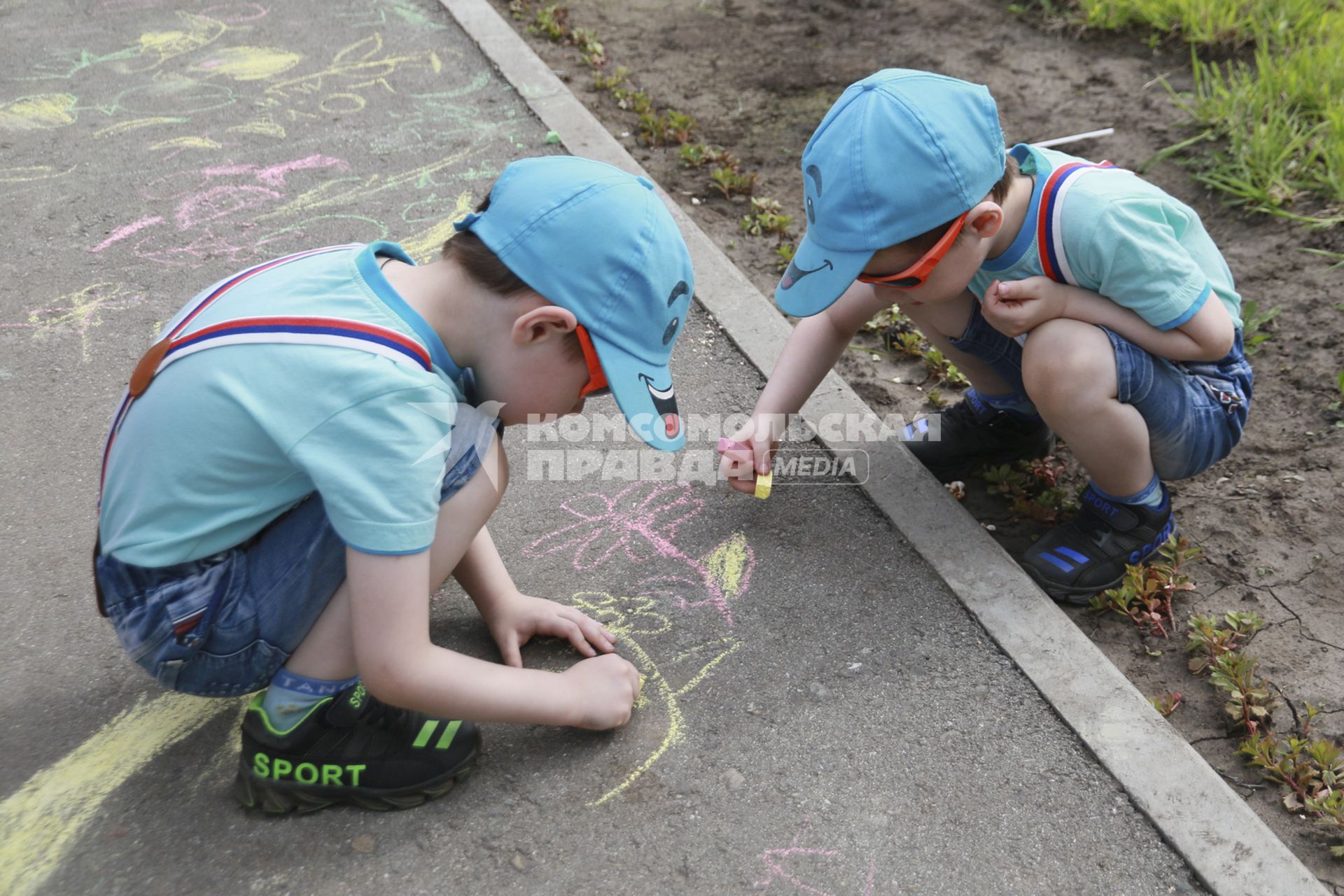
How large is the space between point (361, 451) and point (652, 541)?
3.15 ft

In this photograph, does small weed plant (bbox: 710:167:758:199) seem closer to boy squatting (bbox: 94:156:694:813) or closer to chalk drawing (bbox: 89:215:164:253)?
chalk drawing (bbox: 89:215:164:253)

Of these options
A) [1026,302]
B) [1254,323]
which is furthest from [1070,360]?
[1254,323]

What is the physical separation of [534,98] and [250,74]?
1.18m

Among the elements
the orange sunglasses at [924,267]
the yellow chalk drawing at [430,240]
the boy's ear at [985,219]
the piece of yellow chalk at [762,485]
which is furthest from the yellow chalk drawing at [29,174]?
the boy's ear at [985,219]

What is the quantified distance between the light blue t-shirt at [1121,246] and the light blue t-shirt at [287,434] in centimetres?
114

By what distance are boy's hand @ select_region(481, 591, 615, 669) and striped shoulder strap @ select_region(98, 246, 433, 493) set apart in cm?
62

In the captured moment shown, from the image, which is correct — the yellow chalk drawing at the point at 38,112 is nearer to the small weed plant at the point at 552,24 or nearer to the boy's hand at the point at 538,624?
the small weed plant at the point at 552,24

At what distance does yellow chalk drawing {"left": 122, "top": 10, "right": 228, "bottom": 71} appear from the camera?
430cm

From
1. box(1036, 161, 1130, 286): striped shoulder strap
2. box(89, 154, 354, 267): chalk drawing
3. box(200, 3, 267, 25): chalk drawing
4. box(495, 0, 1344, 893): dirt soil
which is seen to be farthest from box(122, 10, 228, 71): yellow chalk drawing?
box(1036, 161, 1130, 286): striped shoulder strap

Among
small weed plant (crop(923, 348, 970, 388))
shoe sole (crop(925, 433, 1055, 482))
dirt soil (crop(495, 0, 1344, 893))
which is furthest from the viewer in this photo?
small weed plant (crop(923, 348, 970, 388))

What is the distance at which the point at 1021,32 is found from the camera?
15.0 feet

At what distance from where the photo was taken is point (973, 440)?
8.25 feet

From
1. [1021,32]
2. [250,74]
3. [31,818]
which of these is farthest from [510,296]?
[1021,32]

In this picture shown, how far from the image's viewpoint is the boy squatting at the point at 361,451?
1453mm
